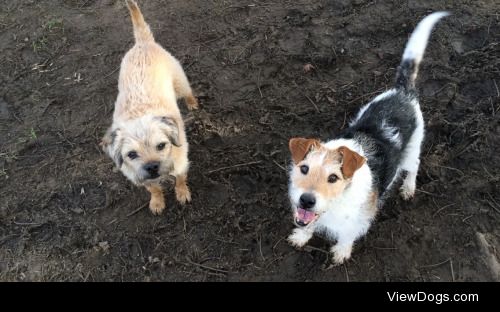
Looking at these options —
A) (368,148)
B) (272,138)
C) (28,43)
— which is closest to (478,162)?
(368,148)

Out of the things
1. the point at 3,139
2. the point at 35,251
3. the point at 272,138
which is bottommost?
the point at 35,251

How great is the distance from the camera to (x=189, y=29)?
6.62 metres

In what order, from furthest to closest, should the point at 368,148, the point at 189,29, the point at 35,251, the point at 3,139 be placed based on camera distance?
the point at 189,29 < the point at 3,139 < the point at 35,251 < the point at 368,148

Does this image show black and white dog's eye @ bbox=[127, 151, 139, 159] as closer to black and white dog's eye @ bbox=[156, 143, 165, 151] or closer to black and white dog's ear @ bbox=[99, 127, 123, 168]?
black and white dog's ear @ bbox=[99, 127, 123, 168]

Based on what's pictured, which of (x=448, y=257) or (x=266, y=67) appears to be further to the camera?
(x=266, y=67)

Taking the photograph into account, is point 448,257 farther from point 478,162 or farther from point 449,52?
point 449,52

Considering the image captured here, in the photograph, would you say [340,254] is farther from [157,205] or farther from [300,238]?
[157,205]

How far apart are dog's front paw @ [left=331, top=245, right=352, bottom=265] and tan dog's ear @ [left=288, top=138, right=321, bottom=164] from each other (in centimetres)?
129

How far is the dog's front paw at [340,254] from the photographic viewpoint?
4.08 m

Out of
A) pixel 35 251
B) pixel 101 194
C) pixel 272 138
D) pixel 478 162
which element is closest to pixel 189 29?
pixel 272 138

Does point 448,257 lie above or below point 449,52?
below

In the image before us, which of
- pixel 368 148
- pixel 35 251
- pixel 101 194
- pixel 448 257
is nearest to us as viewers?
pixel 368 148

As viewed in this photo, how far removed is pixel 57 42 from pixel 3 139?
2.00 metres

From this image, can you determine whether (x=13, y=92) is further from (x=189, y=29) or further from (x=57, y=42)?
(x=189, y=29)
